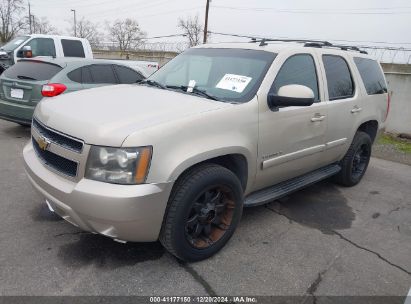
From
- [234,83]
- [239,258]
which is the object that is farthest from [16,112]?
[239,258]

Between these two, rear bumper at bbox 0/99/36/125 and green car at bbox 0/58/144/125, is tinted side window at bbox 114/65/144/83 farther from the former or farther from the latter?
rear bumper at bbox 0/99/36/125

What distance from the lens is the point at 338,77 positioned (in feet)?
14.1

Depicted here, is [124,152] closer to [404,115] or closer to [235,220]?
[235,220]

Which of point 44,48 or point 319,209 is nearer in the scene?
point 319,209

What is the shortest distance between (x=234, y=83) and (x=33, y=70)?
463cm

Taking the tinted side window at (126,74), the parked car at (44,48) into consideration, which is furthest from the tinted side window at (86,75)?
the parked car at (44,48)

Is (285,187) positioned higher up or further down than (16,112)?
further down

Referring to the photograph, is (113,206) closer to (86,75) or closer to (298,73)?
(298,73)

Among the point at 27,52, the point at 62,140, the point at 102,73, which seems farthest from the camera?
the point at 27,52

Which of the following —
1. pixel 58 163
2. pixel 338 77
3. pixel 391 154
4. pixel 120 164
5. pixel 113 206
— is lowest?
pixel 391 154

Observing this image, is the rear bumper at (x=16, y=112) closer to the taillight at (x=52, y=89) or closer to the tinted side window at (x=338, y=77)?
the taillight at (x=52, y=89)

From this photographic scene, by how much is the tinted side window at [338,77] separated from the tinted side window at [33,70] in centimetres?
459

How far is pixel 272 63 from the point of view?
337cm

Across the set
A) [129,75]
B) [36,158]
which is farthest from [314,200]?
[129,75]
